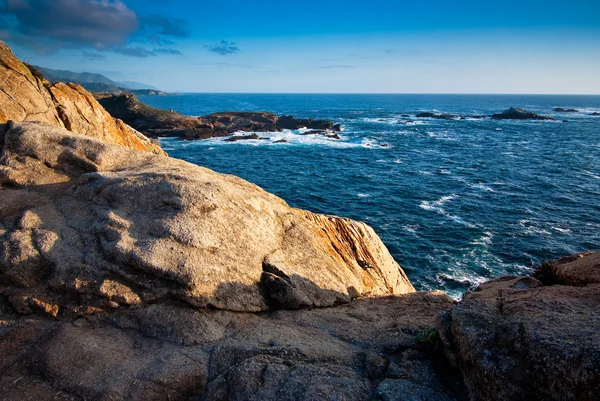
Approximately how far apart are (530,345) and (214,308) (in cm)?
870

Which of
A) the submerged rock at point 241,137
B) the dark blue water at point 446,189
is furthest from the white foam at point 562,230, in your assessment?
the submerged rock at point 241,137

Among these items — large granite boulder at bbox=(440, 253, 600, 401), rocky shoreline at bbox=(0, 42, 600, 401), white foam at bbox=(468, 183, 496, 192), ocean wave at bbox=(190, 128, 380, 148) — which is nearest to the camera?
large granite boulder at bbox=(440, 253, 600, 401)

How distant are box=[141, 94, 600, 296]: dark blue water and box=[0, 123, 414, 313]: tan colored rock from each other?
1819cm

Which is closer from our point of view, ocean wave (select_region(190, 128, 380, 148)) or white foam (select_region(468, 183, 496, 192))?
white foam (select_region(468, 183, 496, 192))

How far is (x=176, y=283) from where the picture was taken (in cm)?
1138

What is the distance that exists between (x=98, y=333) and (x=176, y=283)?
8.20ft

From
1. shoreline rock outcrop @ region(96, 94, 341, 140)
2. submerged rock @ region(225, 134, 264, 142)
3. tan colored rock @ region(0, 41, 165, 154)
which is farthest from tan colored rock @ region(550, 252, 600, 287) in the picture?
shoreline rock outcrop @ region(96, 94, 341, 140)

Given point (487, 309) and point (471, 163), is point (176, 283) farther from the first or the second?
point (471, 163)

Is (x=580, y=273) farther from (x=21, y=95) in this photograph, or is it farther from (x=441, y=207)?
(x=441, y=207)

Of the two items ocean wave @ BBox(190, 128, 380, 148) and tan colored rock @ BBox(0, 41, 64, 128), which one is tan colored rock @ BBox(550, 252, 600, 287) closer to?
tan colored rock @ BBox(0, 41, 64, 128)

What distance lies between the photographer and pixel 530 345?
23.8 feet

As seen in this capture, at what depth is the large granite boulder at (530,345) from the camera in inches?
259

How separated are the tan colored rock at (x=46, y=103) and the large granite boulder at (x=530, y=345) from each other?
877 inches

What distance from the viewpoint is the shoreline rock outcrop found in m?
98.8
